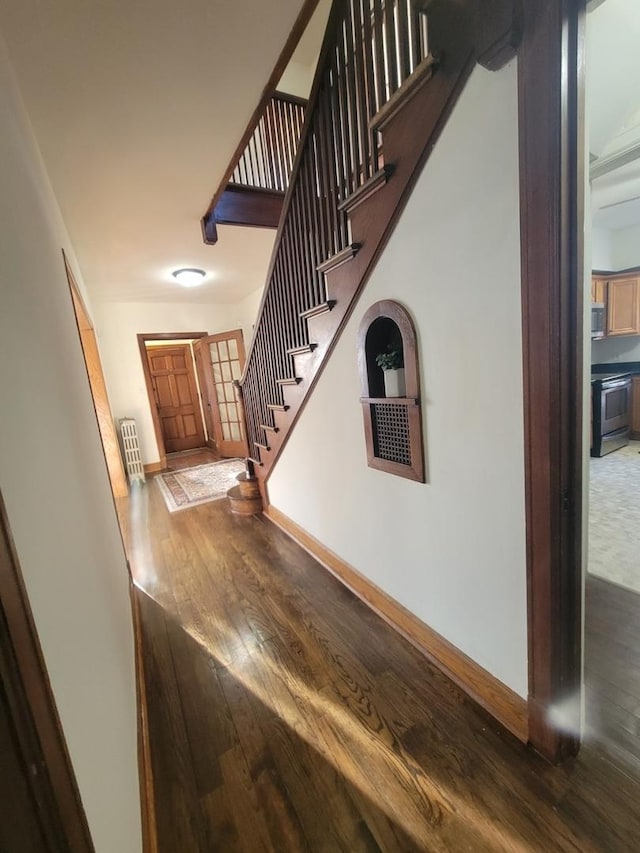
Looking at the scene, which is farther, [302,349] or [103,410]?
[103,410]

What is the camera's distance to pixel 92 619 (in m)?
0.91

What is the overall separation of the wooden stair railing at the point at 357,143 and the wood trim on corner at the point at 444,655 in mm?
1095

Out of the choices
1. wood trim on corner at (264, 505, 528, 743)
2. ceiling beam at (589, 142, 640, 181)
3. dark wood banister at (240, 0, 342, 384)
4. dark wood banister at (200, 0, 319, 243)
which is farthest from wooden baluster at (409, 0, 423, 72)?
wood trim on corner at (264, 505, 528, 743)

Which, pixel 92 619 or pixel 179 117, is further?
pixel 179 117

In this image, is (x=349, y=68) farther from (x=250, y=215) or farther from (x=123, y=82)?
(x=250, y=215)

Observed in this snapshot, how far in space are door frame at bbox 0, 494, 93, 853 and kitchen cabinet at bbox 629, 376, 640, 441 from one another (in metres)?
5.83

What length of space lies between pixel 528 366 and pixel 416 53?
1.13m

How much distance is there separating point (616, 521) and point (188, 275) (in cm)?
453

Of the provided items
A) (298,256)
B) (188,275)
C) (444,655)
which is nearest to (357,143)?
(298,256)

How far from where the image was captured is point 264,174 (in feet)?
9.69

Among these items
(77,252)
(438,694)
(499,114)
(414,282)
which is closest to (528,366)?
(414,282)

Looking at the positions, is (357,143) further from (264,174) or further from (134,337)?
(134,337)

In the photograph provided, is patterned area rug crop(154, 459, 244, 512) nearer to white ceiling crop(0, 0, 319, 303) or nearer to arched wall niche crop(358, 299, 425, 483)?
white ceiling crop(0, 0, 319, 303)

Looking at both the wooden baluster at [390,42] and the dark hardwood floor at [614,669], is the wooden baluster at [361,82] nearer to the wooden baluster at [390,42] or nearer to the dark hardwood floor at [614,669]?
the wooden baluster at [390,42]
